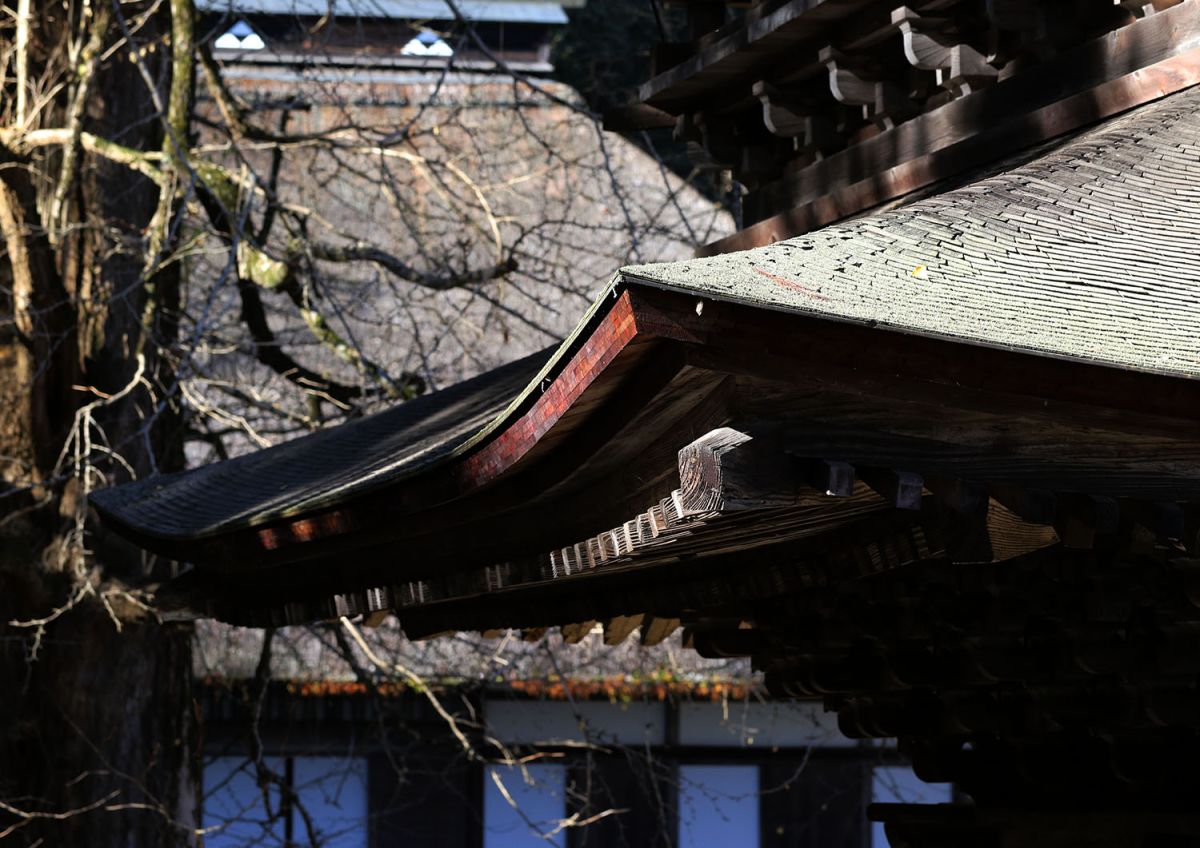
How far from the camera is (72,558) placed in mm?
6672

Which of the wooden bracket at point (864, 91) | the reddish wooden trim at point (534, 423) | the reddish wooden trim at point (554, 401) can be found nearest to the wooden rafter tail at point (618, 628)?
the reddish wooden trim at point (534, 423)

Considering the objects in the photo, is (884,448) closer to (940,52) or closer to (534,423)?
(534,423)

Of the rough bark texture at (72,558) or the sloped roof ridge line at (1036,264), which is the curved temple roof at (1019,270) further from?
the rough bark texture at (72,558)

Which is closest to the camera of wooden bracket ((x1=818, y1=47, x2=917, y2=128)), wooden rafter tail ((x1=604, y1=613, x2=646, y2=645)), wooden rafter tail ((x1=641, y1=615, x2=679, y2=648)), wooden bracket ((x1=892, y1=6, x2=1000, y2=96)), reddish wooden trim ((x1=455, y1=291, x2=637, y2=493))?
reddish wooden trim ((x1=455, y1=291, x2=637, y2=493))

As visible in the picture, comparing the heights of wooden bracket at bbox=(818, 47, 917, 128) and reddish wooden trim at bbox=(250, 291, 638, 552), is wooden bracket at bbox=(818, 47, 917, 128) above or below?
above

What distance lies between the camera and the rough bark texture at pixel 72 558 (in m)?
6.84

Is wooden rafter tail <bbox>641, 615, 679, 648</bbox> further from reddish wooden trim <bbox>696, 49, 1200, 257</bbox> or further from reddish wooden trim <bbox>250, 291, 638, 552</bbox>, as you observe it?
reddish wooden trim <bbox>250, 291, 638, 552</bbox>

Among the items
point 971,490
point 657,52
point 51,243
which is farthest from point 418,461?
point 51,243

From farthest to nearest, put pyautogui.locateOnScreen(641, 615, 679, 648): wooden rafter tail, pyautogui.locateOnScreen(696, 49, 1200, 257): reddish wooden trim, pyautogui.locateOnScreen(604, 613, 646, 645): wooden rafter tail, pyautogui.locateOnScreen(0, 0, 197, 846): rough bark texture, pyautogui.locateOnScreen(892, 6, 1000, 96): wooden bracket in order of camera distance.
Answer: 1. pyautogui.locateOnScreen(0, 0, 197, 846): rough bark texture
2. pyautogui.locateOnScreen(641, 615, 679, 648): wooden rafter tail
3. pyautogui.locateOnScreen(604, 613, 646, 645): wooden rafter tail
4. pyautogui.locateOnScreen(892, 6, 1000, 96): wooden bracket
5. pyautogui.locateOnScreen(696, 49, 1200, 257): reddish wooden trim

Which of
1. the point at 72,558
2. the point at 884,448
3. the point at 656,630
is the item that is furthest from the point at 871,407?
the point at 72,558

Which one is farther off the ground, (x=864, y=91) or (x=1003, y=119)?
(x=864, y=91)

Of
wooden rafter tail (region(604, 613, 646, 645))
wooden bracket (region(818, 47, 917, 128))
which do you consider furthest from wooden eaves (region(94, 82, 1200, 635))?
wooden rafter tail (region(604, 613, 646, 645))

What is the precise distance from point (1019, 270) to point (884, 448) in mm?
442

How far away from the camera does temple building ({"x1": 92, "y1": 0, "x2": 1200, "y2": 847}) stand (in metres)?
2.15
